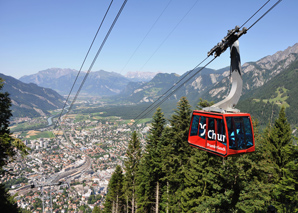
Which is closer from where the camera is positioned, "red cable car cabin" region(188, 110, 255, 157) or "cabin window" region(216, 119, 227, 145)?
"red cable car cabin" region(188, 110, 255, 157)

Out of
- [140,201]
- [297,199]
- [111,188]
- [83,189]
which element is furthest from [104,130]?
[297,199]

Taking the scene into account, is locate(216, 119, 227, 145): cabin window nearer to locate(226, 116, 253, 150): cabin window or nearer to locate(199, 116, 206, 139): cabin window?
locate(226, 116, 253, 150): cabin window

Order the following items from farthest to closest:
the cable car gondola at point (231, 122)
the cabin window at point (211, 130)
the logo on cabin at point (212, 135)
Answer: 1. the cabin window at point (211, 130)
2. the logo on cabin at point (212, 135)
3. the cable car gondola at point (231, 122)

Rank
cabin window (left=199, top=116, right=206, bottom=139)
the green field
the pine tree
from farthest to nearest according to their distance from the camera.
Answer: the green field, the pine tree, cabin window (left=199, top=116, right=206, bottom=139)

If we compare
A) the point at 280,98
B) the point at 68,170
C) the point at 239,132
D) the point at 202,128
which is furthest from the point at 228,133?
the point at 280,98

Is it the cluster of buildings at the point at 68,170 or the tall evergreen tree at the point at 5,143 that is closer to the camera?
the tall evergreen tree at the point at 5,143

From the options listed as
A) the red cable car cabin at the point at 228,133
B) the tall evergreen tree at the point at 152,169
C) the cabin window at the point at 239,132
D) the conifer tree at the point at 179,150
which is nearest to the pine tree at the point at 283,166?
the cabin window at the point at 239,132

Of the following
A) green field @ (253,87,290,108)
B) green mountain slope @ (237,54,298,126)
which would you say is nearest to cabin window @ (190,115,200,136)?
green mountain slope @ (237,54,298,126)

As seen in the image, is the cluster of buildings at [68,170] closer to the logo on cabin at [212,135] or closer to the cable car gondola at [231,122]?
the logo on cabin at [212,135]
